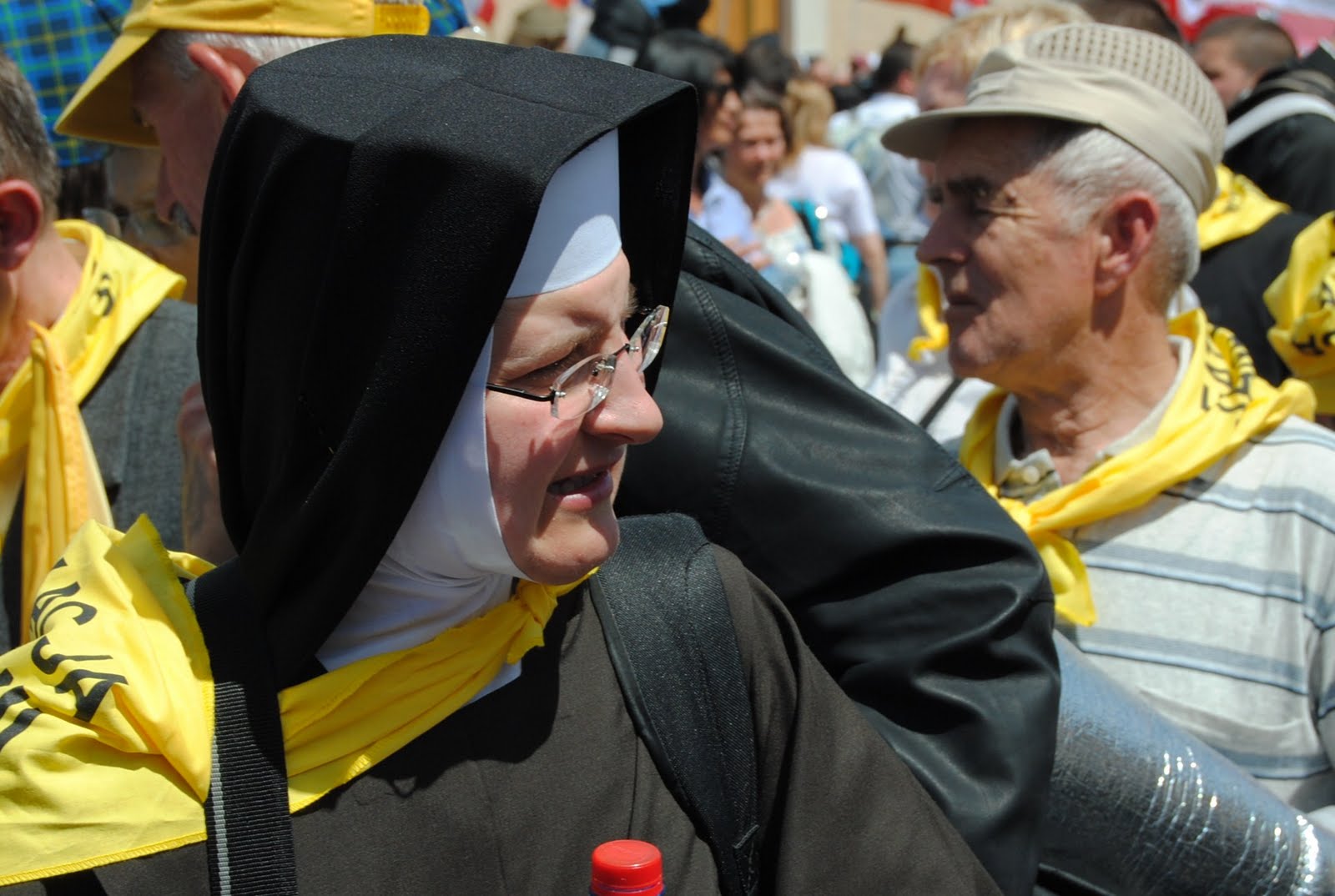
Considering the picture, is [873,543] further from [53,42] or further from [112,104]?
[53,42]

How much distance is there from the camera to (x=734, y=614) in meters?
1.75

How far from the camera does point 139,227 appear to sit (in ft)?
11.9

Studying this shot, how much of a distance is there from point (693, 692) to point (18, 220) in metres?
Answer: 1.58

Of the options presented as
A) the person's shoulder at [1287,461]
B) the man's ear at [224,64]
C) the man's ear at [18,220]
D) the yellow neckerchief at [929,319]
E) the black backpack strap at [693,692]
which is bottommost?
the yellow neckerchief at [929,319]

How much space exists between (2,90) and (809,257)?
3.38 meters

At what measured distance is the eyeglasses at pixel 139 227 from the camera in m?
3.54

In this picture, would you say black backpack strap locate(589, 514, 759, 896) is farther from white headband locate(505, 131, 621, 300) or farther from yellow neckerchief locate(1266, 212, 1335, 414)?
yellow neckerchief locate(1266, 212, 1335, 414)

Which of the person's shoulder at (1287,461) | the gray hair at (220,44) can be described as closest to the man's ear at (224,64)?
the gray hair at (220,44)

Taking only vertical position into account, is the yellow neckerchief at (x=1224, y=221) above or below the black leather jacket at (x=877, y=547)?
below

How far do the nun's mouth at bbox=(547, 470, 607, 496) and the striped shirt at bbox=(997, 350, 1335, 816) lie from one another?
138 centimetres

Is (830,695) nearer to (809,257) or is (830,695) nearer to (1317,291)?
(1317,291)

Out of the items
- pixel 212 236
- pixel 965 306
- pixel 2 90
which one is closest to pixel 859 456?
pixel 212 236

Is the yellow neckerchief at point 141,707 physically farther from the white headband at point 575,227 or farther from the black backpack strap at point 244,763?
the white headband at point 575,227

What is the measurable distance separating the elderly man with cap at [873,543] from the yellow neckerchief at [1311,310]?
6.41 feet
